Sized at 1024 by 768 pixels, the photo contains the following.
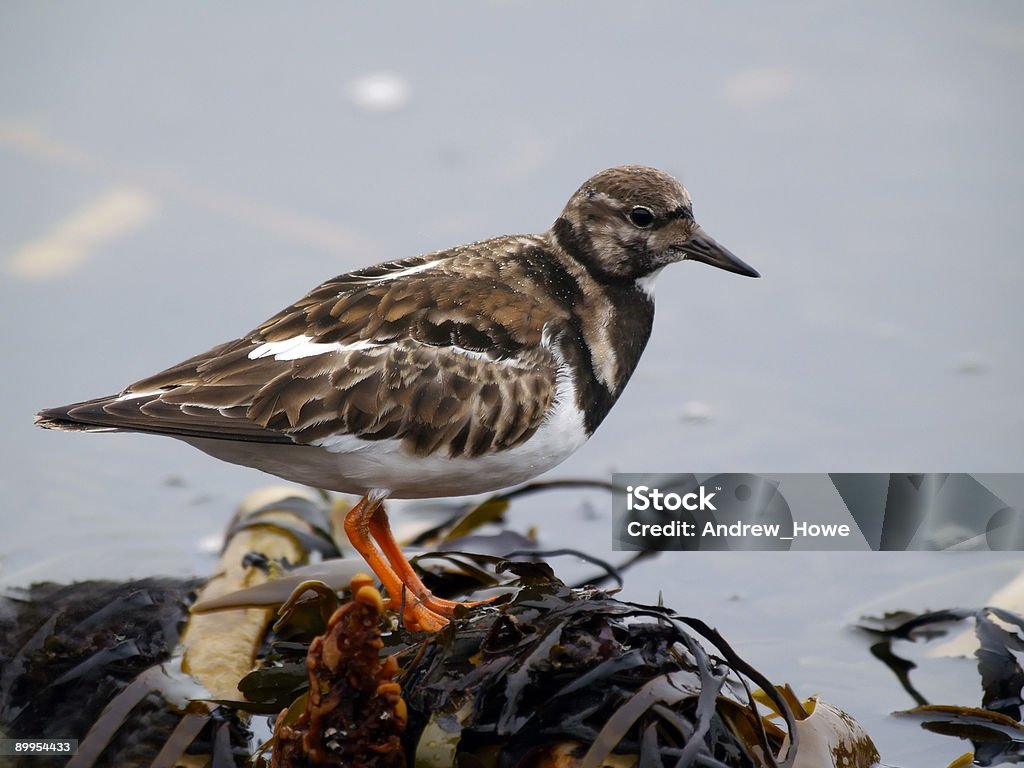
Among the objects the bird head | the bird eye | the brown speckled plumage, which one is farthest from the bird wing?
the bird eye

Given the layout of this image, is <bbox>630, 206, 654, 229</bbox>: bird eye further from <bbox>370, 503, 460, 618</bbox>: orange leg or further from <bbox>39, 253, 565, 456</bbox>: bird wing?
<bbox>370, 503, 460, 618</bbox>: orange leg

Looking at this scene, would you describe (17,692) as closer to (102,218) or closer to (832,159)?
(102,218)

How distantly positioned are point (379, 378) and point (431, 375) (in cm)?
16

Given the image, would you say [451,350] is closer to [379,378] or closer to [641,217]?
[379,378]

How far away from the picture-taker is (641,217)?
4.22m

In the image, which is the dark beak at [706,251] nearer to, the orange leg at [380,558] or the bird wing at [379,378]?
the bird wing at [379,378]

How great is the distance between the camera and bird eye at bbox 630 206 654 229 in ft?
13.8

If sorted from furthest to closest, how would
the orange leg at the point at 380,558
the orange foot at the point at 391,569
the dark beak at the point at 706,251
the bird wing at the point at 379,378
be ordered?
the dark beak at the point at 706,251 < the orange leg at the point at 380,558 < the orange foot at the point at 391,569 < the bird wing at the point at 379,378

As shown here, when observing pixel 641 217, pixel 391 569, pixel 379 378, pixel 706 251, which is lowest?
pixel 391 569

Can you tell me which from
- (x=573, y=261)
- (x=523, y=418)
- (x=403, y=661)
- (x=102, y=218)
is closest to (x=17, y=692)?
(x=403, y=661)

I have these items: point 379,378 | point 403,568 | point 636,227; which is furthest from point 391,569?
point 636,227

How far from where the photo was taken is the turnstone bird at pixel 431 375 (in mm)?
3924

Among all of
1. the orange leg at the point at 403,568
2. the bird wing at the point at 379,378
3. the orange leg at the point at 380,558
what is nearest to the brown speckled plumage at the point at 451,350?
the bird wing at the point at 379,378

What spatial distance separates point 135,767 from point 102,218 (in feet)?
13.0
